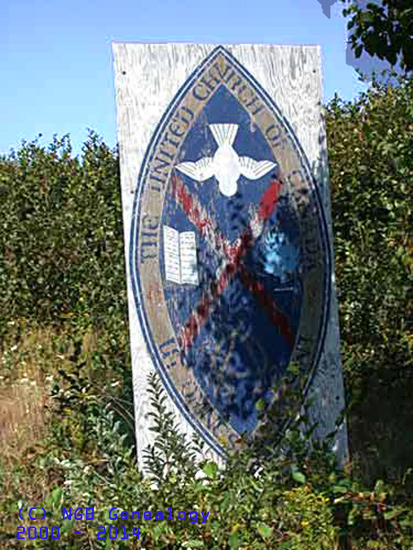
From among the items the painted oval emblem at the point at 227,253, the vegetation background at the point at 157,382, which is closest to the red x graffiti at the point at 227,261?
the painted oval emblem at the point at 227,253

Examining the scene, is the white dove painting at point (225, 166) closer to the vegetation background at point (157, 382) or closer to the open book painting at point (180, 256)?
the open book painting at point (180, 256)

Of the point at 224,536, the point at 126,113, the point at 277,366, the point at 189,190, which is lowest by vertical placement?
the point at 224,536

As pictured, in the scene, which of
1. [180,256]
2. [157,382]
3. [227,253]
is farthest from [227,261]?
[157,382]

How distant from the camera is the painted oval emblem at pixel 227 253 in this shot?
3631mm

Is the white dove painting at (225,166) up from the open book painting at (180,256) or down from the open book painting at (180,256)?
up

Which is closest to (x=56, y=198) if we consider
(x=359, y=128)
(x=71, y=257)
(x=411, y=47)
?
(x=71, y=257)

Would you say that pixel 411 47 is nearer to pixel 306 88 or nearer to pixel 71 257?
pixel 306 88

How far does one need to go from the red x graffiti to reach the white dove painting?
0.09m

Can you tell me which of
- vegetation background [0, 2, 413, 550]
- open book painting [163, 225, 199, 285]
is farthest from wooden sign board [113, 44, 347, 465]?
vegetation background [0, 2, 413, 550]

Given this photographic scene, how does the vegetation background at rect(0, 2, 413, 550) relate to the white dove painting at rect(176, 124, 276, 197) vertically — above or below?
below

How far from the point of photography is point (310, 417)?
12.8 feet

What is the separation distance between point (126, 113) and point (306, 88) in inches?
36.2

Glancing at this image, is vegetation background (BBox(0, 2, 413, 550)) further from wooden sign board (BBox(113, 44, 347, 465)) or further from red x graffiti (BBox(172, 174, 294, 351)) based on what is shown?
red x graffiti (BBox(172, 174, 294, 351))

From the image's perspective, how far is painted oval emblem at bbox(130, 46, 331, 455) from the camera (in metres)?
3.63
